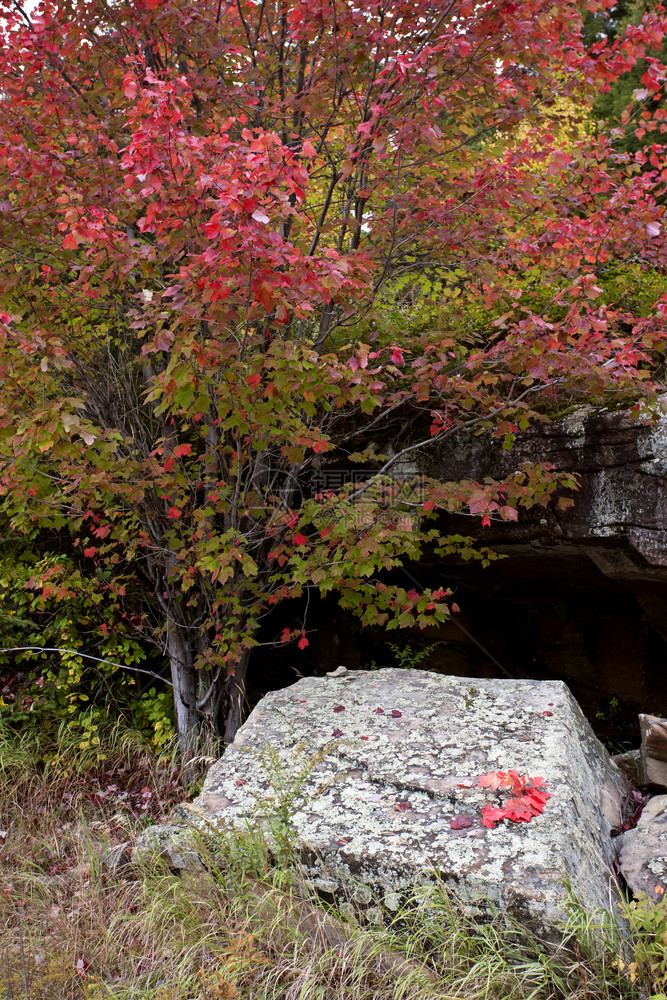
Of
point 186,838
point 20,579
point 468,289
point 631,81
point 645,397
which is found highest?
point 631,81

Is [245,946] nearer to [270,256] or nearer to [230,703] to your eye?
[230,703]

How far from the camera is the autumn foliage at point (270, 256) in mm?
3389

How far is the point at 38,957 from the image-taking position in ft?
8.68

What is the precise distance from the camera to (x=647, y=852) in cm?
279

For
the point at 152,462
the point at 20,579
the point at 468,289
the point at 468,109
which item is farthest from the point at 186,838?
the point at 468,109

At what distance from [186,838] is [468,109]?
4.23 meters

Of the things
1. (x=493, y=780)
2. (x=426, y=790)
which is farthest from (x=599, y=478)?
(x=426, y=790)

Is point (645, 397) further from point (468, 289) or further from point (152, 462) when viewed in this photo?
point (152, 462)

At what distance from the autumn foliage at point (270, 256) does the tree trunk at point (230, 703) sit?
20mm

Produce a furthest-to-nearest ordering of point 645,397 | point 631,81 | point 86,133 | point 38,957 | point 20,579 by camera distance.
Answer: point 631,81
point 20,579
point 86,133
point 645,397
point 38,957

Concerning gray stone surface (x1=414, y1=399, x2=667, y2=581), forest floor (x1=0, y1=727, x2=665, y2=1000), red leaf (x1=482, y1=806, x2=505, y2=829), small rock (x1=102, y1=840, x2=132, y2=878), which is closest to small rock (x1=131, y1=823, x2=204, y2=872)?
forest floor (x1=0, y1=727, x2=665, y2=1000)

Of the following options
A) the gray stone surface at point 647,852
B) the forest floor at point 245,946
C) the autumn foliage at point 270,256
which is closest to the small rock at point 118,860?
the forest floor at point 245,946

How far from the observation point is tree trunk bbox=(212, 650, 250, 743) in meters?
4.71

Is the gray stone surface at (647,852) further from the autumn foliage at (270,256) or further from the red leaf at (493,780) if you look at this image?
the autumn foliage at (270,256)
